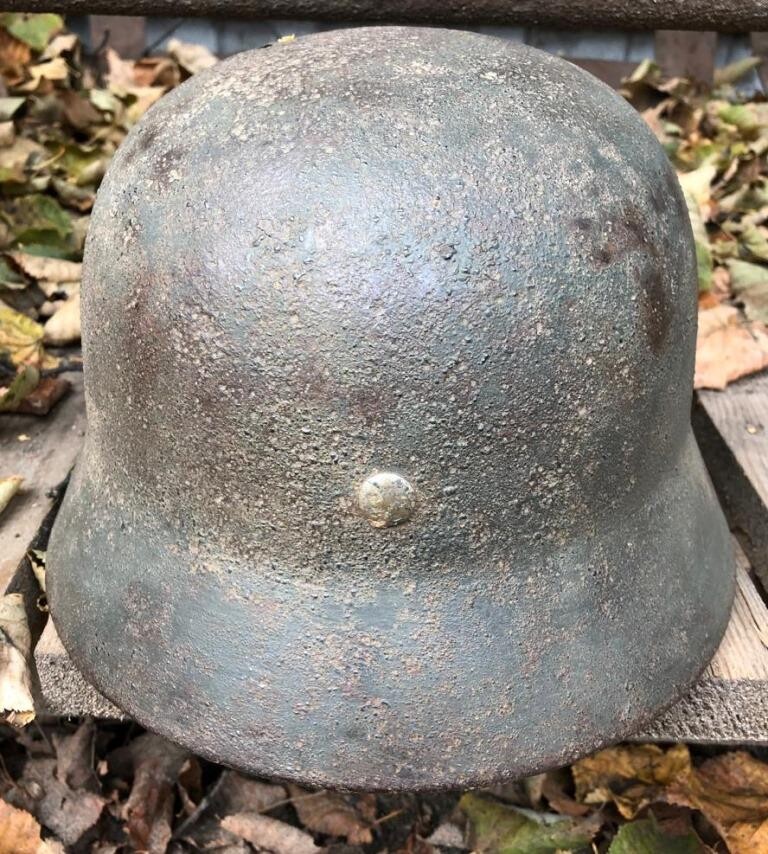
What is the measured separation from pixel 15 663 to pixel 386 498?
0.57m

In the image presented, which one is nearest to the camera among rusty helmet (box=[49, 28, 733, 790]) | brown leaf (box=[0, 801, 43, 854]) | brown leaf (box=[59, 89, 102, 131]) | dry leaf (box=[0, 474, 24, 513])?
rusty helmet (box=[49, 28, 733, 790])

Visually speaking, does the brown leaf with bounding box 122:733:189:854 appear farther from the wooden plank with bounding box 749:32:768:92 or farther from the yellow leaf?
the wooden plank with bounding box 749:32:768:92

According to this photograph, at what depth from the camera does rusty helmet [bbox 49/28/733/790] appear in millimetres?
867

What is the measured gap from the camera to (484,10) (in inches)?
53.1

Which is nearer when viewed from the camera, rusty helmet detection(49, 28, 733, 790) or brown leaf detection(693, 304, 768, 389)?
rusty helmet detection(49, 28, 733, 790)

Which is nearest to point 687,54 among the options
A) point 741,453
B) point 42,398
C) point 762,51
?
point 762,51

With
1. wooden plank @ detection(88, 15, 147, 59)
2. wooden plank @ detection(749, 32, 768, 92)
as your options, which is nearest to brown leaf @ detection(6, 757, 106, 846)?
wooden plank @ detection(88, 15, 147, 59)

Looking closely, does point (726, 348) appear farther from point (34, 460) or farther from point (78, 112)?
point (78, 112)

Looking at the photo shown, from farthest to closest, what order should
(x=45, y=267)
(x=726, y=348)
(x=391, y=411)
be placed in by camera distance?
(x=45, y=267), (x=726, y=348), (x=391, y=411)

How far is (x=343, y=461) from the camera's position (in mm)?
903

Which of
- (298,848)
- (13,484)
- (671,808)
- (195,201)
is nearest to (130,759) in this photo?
(298,848)

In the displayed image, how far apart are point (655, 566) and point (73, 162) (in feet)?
6.11

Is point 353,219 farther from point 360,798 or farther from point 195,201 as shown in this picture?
point 360,798

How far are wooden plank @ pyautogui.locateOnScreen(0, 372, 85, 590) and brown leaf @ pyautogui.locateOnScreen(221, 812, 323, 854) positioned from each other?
52 centimetres
